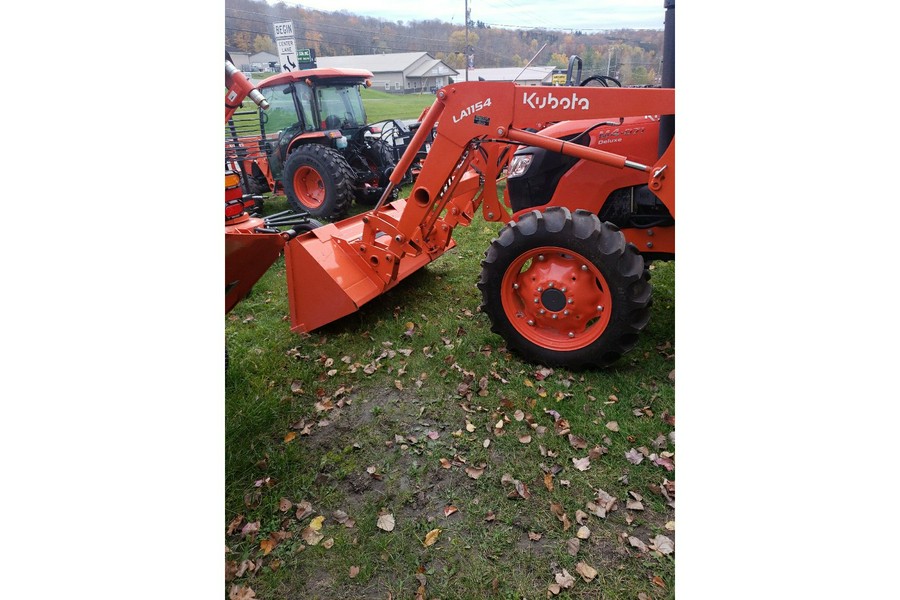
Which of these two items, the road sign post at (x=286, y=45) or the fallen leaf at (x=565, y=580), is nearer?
the fallen leaf at (x=565, y=580)

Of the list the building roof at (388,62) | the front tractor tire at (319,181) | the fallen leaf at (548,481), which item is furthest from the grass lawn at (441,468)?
the building roof at (388,62)

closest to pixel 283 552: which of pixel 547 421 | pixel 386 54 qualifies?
pixel 547 421

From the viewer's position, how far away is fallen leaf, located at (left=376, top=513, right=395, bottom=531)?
103 inches

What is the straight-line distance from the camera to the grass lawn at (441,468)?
2367mm

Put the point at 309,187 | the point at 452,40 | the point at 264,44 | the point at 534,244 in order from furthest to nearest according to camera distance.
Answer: the point at 452,40, the point at 264,44, the point at 309,187, the point at 534,244

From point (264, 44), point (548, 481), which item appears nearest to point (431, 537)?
point (548, 481)

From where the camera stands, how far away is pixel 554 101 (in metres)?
3.52

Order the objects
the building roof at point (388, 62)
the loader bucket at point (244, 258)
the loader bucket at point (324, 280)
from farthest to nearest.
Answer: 1. the building roof at point (388, 62)
2. the loader bucket at point (324, 280)
3. the loader bucket at point (244, 258)

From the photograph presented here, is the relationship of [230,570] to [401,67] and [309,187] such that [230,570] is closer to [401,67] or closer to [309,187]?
[309,187]

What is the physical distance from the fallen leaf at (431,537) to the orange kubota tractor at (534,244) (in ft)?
5.56

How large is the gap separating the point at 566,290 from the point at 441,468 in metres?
1.59

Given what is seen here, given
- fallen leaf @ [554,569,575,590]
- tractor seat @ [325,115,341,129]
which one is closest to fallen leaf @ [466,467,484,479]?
fallen leaf @ [554,569,575,590]

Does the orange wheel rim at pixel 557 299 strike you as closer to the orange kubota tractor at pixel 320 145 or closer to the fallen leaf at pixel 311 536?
the fallen leaf at pixel 311 536

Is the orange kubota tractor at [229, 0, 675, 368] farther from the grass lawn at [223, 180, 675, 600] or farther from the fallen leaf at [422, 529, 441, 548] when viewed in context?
the fallen leaf at [422, 529, 441, 548]
